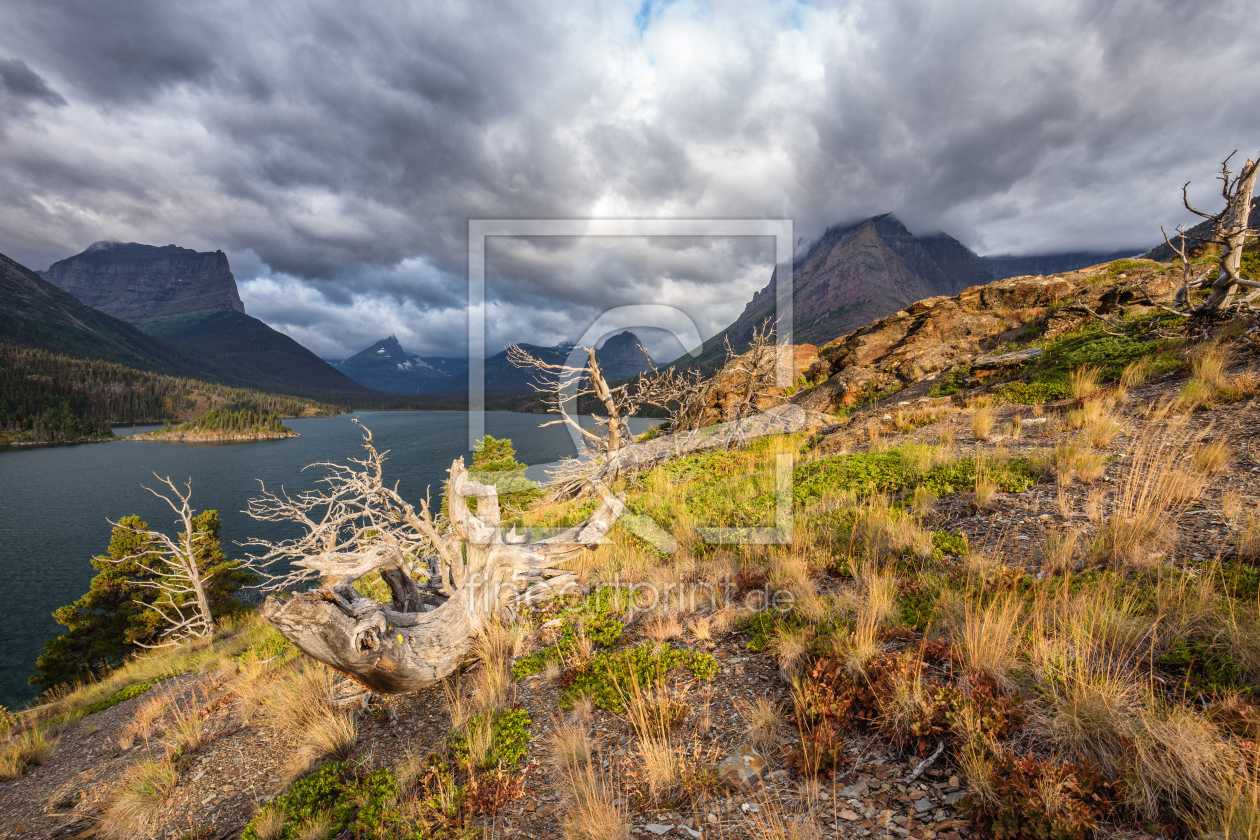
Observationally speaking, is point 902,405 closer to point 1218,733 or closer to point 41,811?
point 1218,733

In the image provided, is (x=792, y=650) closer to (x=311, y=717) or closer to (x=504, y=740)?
Result: (x=504, y=740)

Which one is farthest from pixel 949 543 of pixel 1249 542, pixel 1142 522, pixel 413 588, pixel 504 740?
pixel 413 588

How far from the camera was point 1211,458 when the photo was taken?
561cm

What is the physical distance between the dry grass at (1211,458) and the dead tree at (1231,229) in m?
5.54

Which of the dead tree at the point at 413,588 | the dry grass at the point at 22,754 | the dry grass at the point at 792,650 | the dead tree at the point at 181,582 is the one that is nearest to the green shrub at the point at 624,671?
the dry grass at the point at 792,650

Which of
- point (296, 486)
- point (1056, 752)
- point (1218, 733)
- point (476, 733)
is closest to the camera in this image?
point (1218, 733)

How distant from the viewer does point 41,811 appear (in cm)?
607

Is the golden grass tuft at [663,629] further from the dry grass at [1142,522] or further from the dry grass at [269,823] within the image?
the dry grass at [1142,522]

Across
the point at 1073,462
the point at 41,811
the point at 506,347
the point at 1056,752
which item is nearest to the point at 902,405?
the point at 1073,462

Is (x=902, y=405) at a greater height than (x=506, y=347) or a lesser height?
lesser

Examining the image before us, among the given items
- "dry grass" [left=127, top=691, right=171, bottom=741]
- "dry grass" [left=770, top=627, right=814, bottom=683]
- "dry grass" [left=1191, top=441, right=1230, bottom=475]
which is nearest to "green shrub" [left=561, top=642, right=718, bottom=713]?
"dry grass" [left=770, top=627, right=814, bottom=683]

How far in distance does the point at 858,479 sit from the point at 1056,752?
6338 mm

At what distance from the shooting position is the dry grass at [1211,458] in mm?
5590

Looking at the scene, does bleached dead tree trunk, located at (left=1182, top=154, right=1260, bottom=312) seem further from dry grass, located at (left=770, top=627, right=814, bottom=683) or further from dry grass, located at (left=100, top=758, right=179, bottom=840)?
dry grass, located at (left=100, top=758, right=179, bottom=840)
